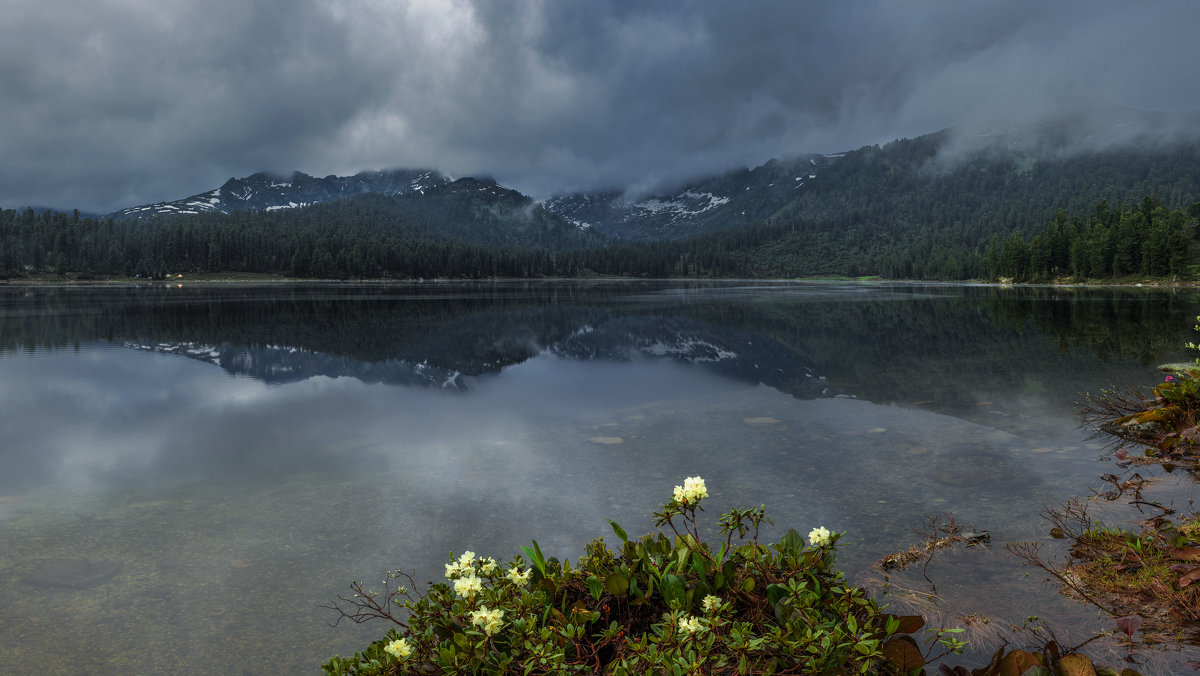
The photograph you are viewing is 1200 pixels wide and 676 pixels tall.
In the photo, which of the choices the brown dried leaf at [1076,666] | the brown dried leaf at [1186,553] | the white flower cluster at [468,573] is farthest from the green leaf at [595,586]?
the brown dried leaf at [1186,553]

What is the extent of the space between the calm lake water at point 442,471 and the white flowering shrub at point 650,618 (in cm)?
161

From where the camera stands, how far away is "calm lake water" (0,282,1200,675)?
600cm

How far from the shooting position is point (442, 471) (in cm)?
1094

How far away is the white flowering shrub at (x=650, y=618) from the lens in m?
4.01

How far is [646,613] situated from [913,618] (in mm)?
2123

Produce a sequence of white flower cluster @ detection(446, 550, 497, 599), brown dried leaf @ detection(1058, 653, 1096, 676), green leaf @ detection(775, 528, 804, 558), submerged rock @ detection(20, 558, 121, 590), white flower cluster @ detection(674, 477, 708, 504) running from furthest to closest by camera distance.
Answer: submerged rock @ detection(20, 558, 121, 590) → green leaf @ detection(775, 528, 804, 558) → white flower cluster @ detection(674, 477, 708, 504) → white flower cluster @ detection(446, 550, 497, 599) → brown dried leaf @ detection(1058, 653, 1096, 676)

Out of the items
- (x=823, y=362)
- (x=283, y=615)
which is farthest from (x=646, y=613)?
(x=823, y=362)

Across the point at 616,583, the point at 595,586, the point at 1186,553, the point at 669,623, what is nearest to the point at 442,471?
the point at 595,586

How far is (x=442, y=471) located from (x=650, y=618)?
6.96 metres

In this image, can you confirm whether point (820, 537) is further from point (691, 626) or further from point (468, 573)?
point (468, 573)

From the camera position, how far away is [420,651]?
431 cm

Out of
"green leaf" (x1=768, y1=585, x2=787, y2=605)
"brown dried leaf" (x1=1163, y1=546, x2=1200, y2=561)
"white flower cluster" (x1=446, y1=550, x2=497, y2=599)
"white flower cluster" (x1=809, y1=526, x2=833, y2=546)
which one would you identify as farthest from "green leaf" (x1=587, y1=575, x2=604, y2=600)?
"brown dried leaf" (x1=1163, y1=546, x2=1200, y2=561)

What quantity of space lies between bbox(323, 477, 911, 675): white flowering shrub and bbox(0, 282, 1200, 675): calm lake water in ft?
5.27

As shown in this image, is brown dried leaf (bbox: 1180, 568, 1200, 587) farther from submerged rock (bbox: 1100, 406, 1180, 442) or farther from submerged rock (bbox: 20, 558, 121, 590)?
submerged rock (bbox: 20, 558, 121, 590)
